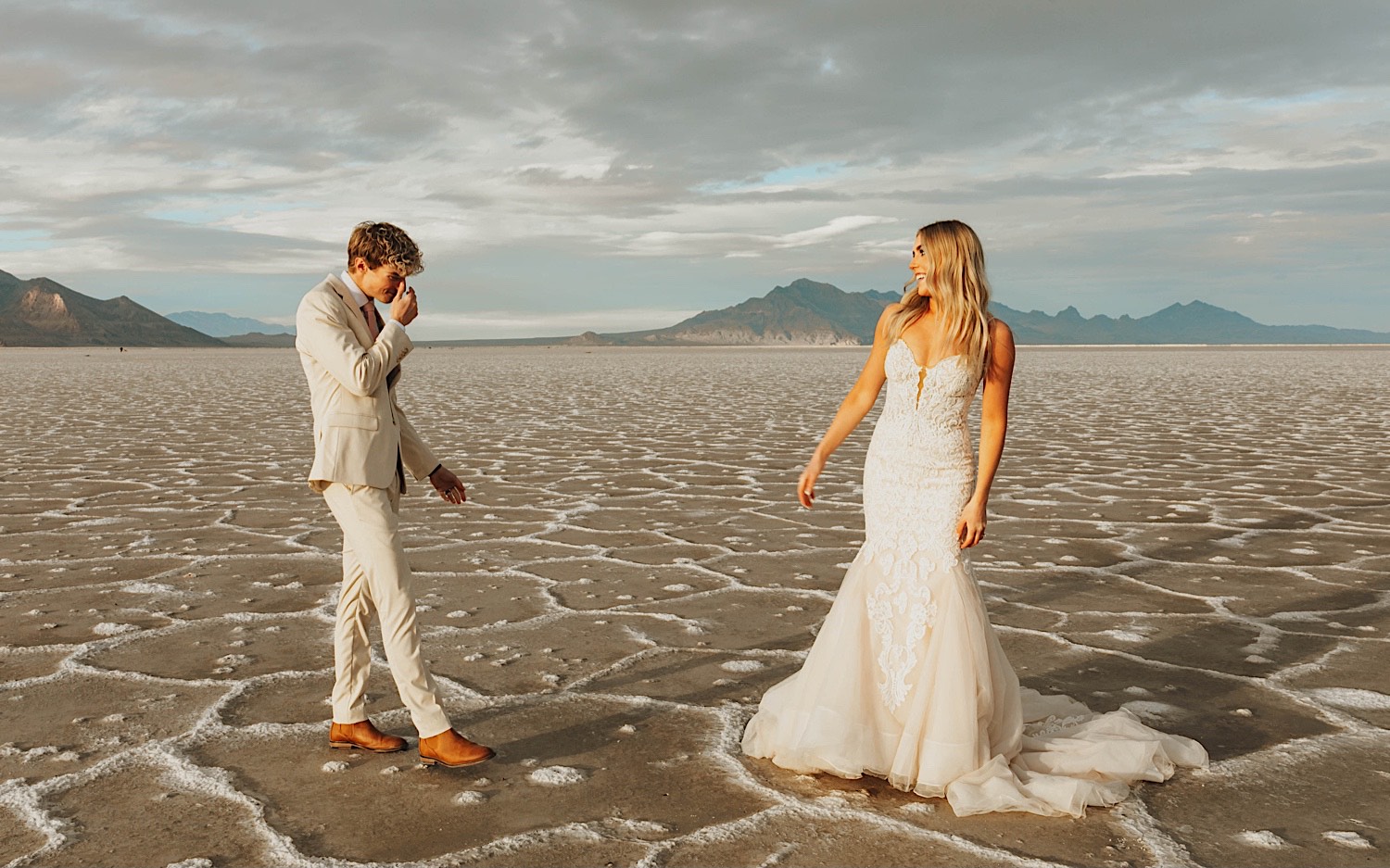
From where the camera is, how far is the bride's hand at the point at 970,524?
122 inches

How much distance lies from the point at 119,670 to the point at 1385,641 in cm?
453

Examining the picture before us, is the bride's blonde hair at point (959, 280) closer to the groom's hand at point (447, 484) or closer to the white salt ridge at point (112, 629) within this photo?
the groom's hand at point (447, 484)

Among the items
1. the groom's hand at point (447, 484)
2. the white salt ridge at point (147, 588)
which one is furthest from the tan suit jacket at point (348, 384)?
Answer: the white salt ridge at point (147, 588)

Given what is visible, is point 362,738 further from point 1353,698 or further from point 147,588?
point 1353,698

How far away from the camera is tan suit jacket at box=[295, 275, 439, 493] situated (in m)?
3.04

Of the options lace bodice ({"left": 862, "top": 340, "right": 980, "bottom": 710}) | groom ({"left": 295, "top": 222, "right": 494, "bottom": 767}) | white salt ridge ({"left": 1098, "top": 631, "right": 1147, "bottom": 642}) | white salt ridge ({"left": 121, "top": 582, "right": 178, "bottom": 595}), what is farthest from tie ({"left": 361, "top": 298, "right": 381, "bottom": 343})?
white salt ridge ({"left": 1098, "top": 631, "right": 1147, "bottom": 642})

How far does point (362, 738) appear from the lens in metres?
3.32

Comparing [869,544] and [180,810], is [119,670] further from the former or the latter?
[869,544]

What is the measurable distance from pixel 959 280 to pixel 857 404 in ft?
1.59

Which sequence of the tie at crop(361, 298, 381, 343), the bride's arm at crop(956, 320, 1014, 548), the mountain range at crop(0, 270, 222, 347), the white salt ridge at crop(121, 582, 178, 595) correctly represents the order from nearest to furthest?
the bride's arm at crop(956, 320, 1014, 548) → the tie at crop(361, 298, 381, 343) → the white salt ridge at crop(121, 582, 178, 595) → the mountain range at crop(0, 270, 222, 347)

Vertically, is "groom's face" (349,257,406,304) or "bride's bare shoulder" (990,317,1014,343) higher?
"groom's face" (349,257,406,304)

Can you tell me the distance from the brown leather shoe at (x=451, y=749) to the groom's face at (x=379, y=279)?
117cm

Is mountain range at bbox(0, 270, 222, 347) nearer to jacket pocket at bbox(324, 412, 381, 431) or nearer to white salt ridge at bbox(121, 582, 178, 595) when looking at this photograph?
white salt ridge at bbox(121, 582, 178, 595)

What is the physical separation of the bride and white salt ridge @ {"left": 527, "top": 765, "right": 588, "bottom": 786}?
0.51m
